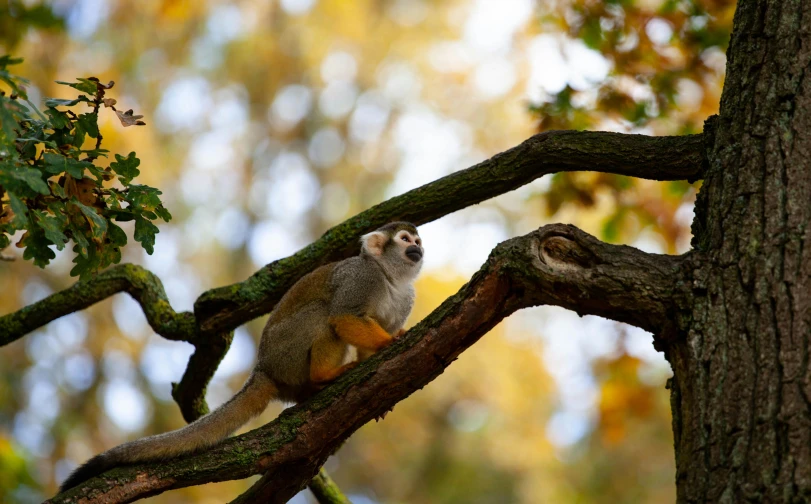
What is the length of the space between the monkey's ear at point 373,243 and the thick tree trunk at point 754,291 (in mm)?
2429

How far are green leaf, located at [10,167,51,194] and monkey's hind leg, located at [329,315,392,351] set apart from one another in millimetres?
2317

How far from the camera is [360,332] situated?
5.04 m

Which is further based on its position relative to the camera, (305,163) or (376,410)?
(305,163)

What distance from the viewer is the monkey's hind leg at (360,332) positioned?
4980 millimetres

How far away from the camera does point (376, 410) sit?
13.3ft

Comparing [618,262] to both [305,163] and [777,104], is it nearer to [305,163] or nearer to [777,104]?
[777,104]

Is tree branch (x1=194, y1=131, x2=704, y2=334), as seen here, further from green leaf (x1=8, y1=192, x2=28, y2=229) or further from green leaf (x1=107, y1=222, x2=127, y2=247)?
green leaf (x1=8, y1=192, x2=28, y2=229)

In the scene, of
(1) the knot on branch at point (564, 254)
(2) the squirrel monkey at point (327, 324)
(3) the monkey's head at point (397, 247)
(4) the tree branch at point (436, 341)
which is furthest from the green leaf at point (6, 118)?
(3) the monkey's head at point (397, 247)

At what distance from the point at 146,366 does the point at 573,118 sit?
8928 millimetres

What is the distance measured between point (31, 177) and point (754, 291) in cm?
305

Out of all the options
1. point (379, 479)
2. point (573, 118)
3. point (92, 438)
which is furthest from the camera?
point (379, 479)

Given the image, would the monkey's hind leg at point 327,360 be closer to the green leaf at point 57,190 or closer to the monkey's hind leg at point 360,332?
the monkey's hind leg at point 360,332

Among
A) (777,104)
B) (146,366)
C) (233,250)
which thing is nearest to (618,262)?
(777,104)

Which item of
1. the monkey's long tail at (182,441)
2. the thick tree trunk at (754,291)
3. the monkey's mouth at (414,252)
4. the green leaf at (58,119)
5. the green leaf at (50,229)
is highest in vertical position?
the green leaf at (58,119)
